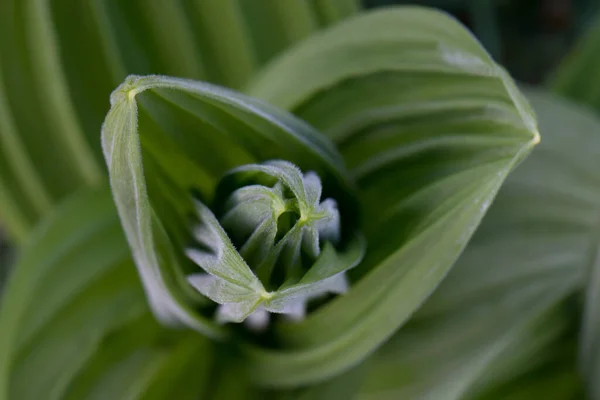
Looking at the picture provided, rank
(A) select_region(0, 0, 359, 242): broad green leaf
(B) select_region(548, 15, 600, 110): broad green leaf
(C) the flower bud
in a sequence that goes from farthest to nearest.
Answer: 1. (B) select_region(548, 15, 600, 110): broad green leaf
2. (A) select_region(0, 0, 359, 242): broad green leaf
3. (C) the flower bud

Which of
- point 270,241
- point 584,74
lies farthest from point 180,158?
point 584,74

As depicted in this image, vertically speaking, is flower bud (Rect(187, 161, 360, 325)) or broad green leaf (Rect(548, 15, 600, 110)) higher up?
flower bud (Rect(187, 161, 360, 325))

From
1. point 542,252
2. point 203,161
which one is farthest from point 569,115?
point 203,161

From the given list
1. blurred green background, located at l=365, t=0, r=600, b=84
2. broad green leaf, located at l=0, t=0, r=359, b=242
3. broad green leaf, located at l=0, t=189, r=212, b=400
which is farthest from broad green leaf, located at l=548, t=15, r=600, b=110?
broad green leaf, located at l=0, t=189, r=212, b=400

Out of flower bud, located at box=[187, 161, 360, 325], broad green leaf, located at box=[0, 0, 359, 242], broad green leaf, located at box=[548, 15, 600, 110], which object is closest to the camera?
flower bud, located at box=[187, 161, 360, 325]

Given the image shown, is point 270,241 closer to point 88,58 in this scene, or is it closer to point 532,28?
point 88,58

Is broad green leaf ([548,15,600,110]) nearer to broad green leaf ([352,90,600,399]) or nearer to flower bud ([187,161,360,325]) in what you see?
broad green leaf ([352,90,600,399])

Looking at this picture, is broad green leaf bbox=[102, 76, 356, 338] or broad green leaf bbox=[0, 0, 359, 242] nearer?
broad green leaf bbox=[102, 76, 356, 338]

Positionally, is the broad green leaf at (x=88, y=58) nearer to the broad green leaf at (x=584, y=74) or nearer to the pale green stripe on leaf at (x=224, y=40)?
the pale green stripe on leaf at (x=224, y=40)
